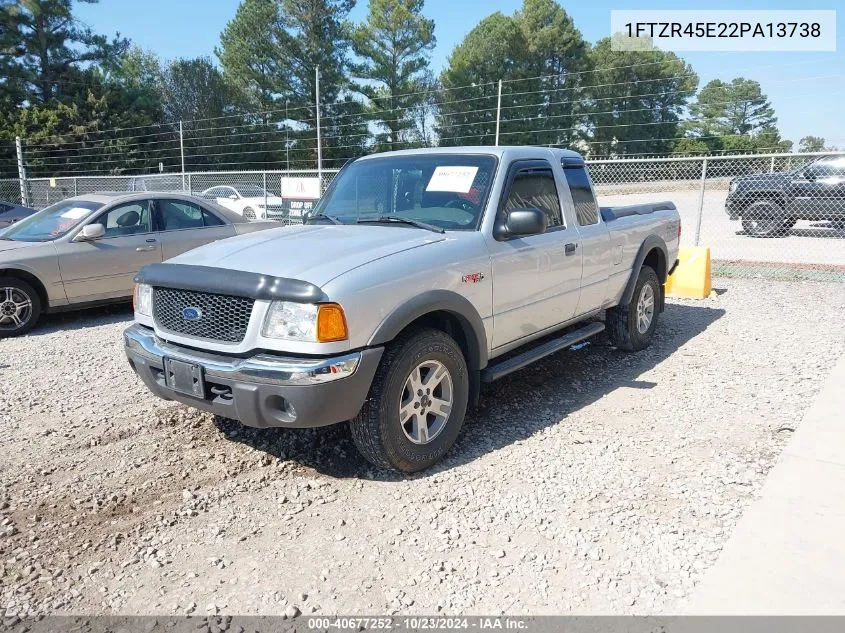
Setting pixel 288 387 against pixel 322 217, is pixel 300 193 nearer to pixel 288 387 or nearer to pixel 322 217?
pixel 322 217

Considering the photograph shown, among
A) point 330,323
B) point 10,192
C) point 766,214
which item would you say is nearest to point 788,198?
point 766,214

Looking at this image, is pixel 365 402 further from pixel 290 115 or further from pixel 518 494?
pixel 290 115

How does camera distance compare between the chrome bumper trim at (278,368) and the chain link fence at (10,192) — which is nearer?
the chrome bumper trim at (278,368)

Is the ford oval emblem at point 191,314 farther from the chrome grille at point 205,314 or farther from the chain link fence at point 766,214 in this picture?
the chain link fence at point 766,214

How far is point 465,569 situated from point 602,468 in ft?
4.33

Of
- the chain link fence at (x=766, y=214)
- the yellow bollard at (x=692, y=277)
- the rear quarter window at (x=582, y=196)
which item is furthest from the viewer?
the chain link fence at (x=766, y=214)

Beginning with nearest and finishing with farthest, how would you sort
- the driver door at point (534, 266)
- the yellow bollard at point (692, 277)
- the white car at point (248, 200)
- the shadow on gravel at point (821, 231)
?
the driver door at point (534, 266) → the yellow bollard at point (692, 277) → the shadow on gravel at point (821, 231) → the white car at point (248, 200)

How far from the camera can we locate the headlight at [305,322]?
131 inches

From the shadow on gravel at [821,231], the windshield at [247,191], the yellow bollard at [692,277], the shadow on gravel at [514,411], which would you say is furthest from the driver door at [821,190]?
the windshield at [247,191]

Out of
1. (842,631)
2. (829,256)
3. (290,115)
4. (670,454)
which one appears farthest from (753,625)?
(290,115)

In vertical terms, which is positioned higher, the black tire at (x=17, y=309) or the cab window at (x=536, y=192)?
the cab window at (x=536, y=192)

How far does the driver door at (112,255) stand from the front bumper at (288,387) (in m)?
4.72

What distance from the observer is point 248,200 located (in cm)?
1745

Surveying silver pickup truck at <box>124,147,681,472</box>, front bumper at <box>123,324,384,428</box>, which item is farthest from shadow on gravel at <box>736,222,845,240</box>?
front bumper at <box>123,324,384,428</box>
